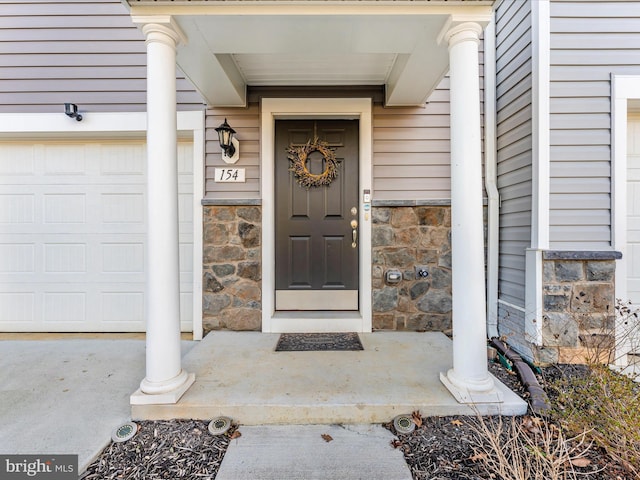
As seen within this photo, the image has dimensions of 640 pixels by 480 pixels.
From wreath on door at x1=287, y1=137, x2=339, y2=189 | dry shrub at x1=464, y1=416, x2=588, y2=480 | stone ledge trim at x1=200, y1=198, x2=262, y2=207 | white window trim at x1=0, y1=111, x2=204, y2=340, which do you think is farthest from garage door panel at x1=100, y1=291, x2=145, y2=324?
dry shrub at x1=464, y1=416, x2=588, y2=480

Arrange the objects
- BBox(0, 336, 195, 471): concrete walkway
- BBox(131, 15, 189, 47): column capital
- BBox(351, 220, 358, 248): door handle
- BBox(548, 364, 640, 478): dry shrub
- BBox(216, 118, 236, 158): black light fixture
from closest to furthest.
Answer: BBox(548, 364, 640, 478): dry shrub, BBox(0, 336, 195, 471): concrete walkway, BBox(131, 15, 189, 47): column capital, BBox(216, 118, 236, 158): black light fixture, BBox(351, 220, 358, 248): door handle

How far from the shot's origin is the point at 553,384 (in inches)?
83.0

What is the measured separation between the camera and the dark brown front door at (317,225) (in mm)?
3031

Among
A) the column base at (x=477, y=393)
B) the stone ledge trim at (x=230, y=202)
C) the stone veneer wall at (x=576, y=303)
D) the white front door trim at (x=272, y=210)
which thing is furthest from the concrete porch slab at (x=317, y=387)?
the stone ledge trim at (x=230, y=202)

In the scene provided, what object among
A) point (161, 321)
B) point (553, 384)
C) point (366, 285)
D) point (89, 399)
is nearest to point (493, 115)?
point (366, 285)

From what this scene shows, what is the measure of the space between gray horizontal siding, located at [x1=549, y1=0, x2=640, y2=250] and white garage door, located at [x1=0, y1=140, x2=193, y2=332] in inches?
123

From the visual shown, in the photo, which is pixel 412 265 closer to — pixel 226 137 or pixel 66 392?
pixel 226 137

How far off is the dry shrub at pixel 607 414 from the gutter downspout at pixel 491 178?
102 centimetres

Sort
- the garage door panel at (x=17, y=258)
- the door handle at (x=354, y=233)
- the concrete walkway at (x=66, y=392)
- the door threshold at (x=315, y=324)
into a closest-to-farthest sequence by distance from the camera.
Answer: the concrete walkway at (x=66, y=392)
the door threshold at (x=315, y=324)
the door handle at (x=354, y=233)
the garage door panel at (x=17, y=258)

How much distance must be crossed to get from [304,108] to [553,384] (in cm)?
284

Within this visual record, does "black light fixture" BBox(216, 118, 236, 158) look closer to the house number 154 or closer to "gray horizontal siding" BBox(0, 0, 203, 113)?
the house number 154

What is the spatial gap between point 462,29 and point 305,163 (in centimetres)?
161

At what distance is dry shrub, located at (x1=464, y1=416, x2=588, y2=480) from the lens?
4.15 feet

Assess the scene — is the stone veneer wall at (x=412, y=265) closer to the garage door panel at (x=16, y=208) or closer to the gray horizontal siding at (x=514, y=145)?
the gray horizontal siding at (x=514, y=145)
